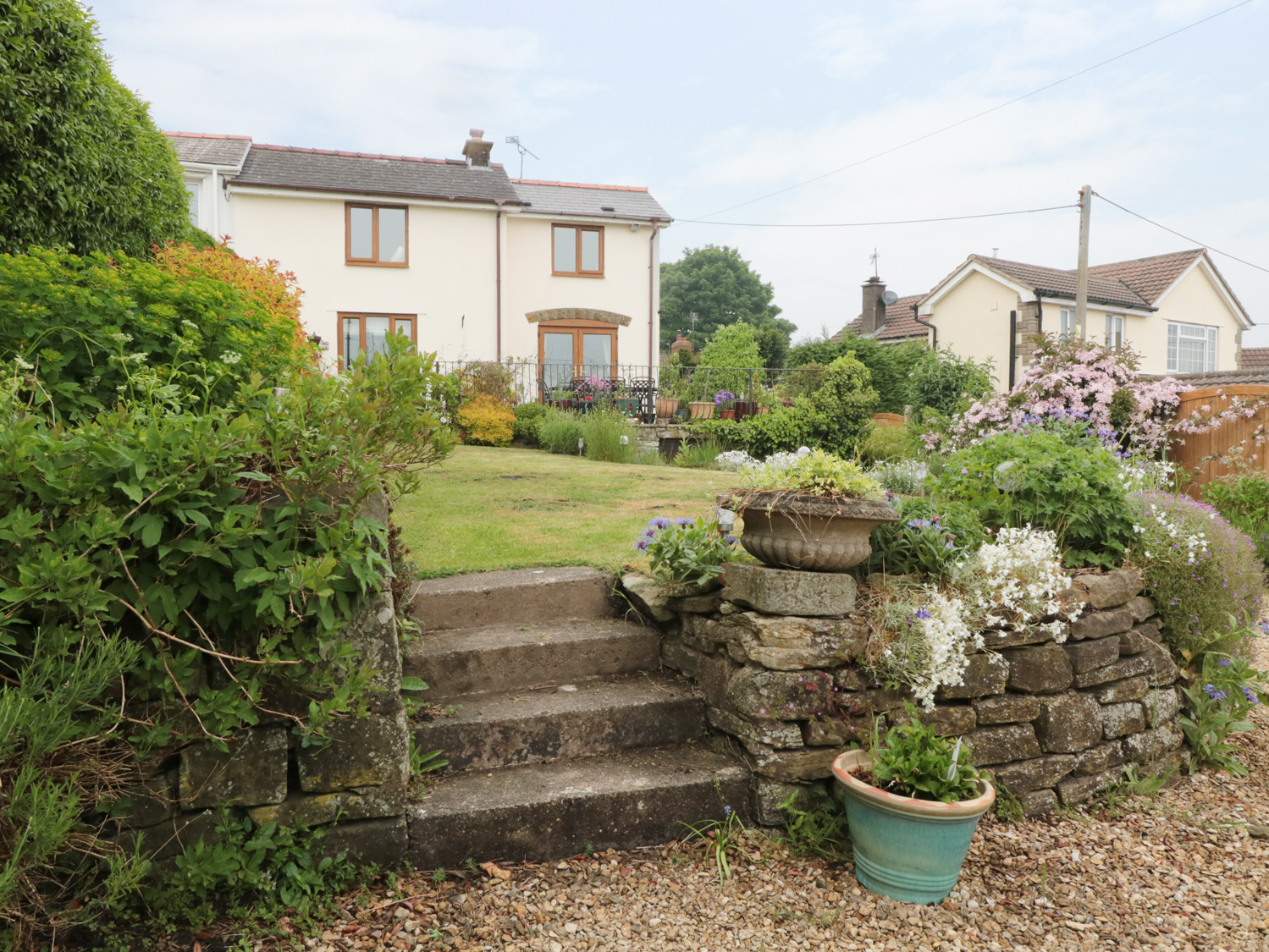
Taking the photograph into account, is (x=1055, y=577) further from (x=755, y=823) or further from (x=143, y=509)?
(x=143, y=509)

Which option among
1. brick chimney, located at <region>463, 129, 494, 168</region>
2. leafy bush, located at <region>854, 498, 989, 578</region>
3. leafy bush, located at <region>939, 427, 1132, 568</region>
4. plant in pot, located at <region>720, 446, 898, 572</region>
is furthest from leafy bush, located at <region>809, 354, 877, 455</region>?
brick chimney, located at <region>463, 129, 494, 168</region>

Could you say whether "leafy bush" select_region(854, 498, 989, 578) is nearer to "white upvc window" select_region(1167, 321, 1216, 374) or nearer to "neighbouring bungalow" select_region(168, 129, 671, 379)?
"neighbouring bungalow" select_region(168, 129, 671, 379)

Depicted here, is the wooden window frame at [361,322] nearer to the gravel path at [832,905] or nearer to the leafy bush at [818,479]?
the leafy bush at [818,479]

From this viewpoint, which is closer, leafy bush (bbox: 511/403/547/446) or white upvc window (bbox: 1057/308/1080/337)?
leafy bush (bbox: 511/403/547/446)

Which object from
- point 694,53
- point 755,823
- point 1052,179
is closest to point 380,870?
point 755,823

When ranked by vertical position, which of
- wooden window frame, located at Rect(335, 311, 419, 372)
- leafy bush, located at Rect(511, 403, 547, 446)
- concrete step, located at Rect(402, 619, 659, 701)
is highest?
wooden window frame, located at Rect(335, 311, 419, 372)

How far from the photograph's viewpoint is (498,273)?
1756cm

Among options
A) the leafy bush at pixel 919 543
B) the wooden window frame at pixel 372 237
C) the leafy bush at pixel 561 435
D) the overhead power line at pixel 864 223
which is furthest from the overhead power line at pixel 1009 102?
the leafy bush at pixel 919 543

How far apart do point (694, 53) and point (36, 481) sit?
8.53 m

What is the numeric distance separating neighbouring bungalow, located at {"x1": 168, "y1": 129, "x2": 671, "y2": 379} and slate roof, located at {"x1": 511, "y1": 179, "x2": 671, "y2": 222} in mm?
63

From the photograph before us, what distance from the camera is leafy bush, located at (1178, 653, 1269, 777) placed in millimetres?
3812

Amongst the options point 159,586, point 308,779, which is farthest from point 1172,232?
point 159,586

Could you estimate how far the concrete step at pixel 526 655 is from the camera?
320 cm

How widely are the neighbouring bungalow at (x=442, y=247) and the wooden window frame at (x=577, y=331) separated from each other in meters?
0.03
